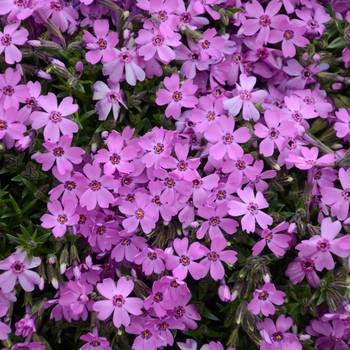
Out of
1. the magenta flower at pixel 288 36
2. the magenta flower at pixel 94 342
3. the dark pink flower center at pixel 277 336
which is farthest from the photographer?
the magenta flower at pixel 288 36

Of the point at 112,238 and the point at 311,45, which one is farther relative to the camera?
the point at 311,45

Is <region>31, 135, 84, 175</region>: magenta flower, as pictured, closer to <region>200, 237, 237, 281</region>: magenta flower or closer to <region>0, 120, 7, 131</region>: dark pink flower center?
<region>0, 120, 7, 131</region>: dark pink flower center

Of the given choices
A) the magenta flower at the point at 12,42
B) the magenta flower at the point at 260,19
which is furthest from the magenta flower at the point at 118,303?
the magenta flower at the point at 260,19

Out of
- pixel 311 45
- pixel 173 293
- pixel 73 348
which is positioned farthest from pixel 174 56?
pixel 73 348

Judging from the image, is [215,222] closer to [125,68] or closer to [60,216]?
[60,216]

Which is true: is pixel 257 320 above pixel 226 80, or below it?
below

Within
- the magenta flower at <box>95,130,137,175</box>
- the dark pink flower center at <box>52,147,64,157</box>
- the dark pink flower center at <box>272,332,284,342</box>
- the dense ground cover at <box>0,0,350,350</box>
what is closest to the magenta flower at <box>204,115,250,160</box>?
the dense ground cover at <box>0,0,350,350</box>

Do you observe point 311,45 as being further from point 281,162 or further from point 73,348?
point 73,348

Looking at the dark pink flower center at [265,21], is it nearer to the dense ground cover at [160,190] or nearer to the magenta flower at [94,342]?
the dense ground cover at [160,190]
